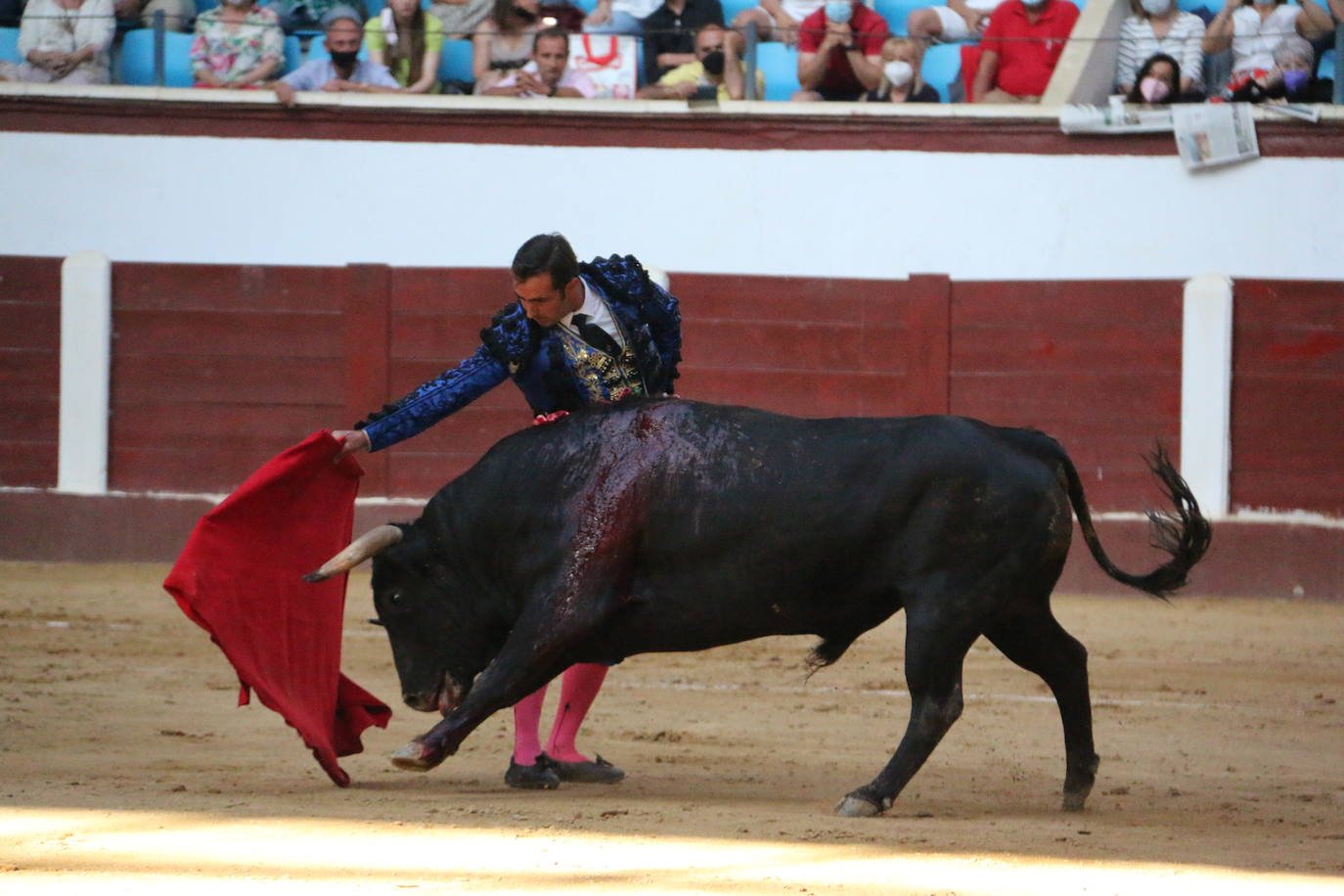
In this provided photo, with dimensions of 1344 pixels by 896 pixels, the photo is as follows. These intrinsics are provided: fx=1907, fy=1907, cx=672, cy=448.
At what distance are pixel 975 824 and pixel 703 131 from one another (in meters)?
5.26

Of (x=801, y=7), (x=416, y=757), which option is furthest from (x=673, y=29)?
(x=416, y=757)

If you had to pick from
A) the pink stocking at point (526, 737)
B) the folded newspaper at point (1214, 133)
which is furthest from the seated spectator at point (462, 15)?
the pink stocking at point (526, 737)

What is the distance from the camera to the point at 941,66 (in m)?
8.77

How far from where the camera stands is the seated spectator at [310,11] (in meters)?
8.80

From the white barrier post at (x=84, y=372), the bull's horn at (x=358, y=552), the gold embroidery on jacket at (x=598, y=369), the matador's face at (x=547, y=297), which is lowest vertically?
the white barrier post at (x=84, y=372)

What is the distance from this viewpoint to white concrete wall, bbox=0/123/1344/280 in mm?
8055

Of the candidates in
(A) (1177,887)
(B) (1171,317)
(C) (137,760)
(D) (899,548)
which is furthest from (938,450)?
(B) (1171,317)

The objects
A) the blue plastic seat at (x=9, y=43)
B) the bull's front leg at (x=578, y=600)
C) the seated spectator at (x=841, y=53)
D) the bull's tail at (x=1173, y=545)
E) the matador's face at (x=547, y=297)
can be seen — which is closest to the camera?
the bull's front leg at (x=578, y=600)

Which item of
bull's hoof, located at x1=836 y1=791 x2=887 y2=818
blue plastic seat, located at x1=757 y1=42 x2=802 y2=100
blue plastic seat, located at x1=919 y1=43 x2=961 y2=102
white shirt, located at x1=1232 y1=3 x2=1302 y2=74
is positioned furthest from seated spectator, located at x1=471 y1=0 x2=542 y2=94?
bull's hoof, located at x1=836 y1=791 x2=887 y2=818

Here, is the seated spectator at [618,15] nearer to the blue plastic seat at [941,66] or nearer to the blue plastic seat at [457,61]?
the blue plastic seat at [457,61]

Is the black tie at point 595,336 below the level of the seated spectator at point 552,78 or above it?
below

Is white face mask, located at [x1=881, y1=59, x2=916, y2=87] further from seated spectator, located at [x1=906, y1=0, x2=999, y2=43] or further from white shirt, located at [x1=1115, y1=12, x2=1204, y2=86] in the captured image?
white shirt, located at [x1=1115, y1=12, x2=1204, y2=86]

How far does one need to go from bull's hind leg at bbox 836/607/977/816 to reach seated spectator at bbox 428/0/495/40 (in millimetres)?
5638

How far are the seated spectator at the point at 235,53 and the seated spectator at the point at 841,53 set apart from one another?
2407mm
